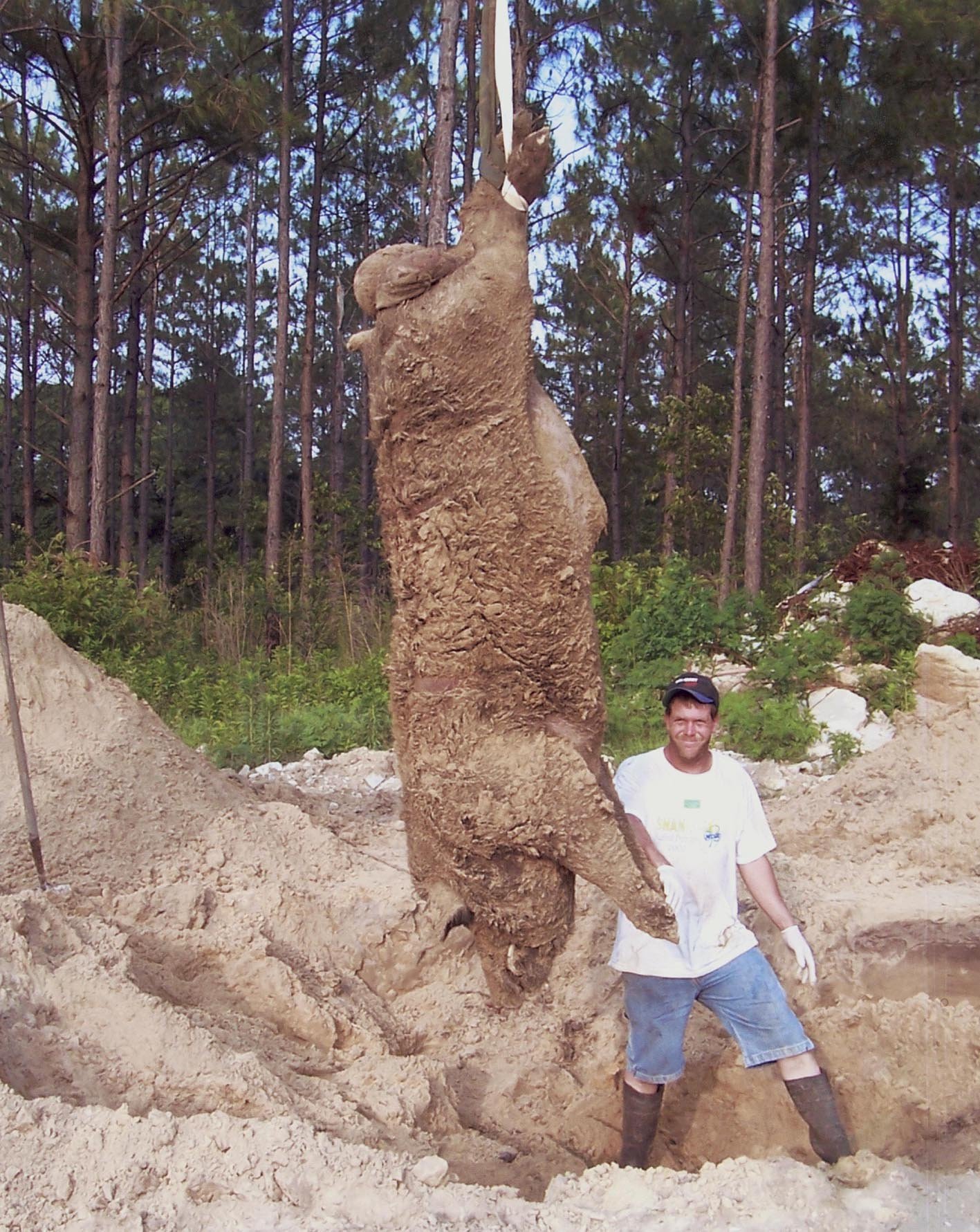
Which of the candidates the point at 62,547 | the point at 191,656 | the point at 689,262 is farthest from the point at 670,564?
the point at 689,262

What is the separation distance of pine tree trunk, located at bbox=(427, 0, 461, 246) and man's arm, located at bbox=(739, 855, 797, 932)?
8.31 m

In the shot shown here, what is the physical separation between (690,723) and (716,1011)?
37.5 inches

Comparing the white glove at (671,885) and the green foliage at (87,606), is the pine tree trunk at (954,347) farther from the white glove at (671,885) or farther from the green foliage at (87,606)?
the white glove at (671,885)

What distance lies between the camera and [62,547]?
41.9ft

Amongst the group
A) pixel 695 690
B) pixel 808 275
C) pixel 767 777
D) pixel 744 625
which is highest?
pixel 808 275

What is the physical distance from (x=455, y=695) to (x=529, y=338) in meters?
1.05

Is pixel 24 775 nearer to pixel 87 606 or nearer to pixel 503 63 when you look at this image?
pixel 503 63

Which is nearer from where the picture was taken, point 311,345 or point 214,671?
point 214,671

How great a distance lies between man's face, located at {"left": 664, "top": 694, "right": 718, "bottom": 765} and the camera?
140 inches

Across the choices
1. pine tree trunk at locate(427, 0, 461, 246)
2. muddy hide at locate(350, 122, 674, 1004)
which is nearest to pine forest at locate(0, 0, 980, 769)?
pine tree trunk at locate(427, 0, 461, 246)

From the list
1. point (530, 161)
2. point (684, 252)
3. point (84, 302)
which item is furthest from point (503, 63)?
point (684, 252)

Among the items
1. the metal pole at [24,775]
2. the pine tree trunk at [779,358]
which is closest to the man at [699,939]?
the metal pole at [24,775]

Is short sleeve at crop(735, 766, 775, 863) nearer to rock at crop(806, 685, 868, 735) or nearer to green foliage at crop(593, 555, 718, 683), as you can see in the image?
rock at crop(806, 685, 868, 735)

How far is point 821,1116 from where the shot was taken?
3.38 m
